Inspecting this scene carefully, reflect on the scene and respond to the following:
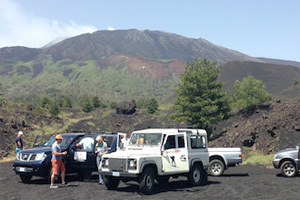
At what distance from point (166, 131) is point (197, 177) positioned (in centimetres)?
249

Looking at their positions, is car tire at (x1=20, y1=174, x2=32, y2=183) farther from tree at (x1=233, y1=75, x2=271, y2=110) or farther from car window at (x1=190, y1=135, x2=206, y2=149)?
tree at (x1=233, y1=75, x2=271, y2=110)

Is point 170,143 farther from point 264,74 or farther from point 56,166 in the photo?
point 264,74

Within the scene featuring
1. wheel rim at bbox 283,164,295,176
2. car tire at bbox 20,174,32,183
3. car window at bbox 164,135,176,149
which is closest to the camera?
car window at bbox 164,135,176,149

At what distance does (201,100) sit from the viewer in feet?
163

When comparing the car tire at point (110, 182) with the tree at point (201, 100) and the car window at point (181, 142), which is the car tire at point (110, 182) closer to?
the car window at point (181, 142)

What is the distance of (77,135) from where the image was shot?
15.6 metres

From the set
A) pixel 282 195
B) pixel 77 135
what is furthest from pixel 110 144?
pixel 282 195

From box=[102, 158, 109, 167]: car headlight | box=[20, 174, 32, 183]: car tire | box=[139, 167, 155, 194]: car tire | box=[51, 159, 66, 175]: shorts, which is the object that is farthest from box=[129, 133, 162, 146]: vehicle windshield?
box=[20, 174, 32, 183]: car tire

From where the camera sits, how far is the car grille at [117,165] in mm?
11945

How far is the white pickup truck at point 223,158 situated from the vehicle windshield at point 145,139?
19.8ft

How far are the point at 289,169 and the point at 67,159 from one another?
1079 centimetres

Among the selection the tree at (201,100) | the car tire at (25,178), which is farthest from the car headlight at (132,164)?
the tree at (201,100)

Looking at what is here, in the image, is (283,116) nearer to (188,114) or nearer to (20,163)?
(188,114)

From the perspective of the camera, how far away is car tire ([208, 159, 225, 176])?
18344 millimetres
